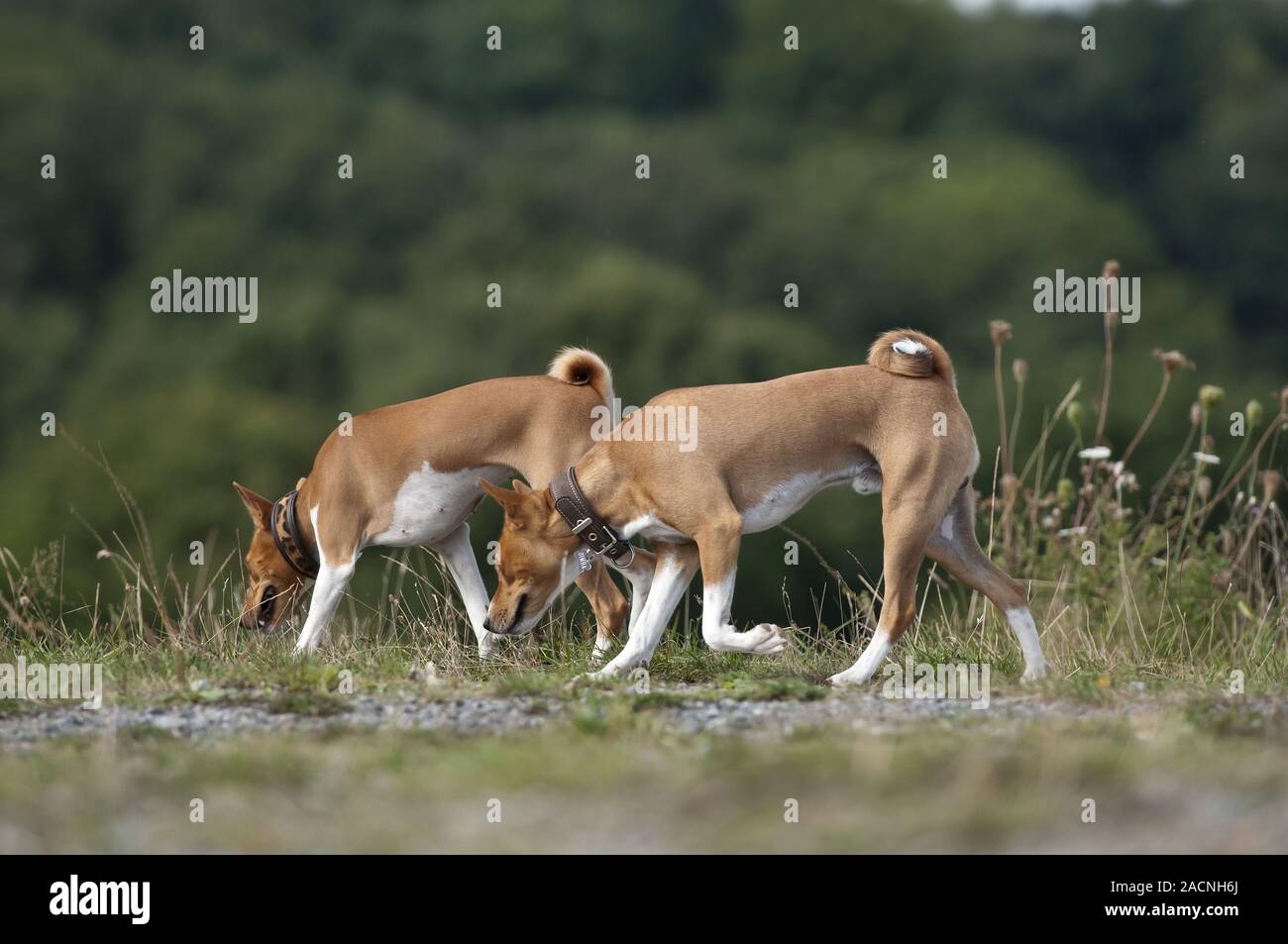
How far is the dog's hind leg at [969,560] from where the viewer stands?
8.35m

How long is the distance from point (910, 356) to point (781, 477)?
0.80 metres

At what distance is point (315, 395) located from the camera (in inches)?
1490

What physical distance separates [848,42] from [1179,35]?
31.2 feet

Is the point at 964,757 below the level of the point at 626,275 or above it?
below

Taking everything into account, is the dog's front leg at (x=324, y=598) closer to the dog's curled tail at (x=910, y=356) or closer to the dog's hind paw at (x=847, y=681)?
the dog's hind paw at (x=847, y=681)

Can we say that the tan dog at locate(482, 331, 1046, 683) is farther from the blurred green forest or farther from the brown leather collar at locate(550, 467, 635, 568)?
the blurred green forest

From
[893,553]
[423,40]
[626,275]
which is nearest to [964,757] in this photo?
[893,553]

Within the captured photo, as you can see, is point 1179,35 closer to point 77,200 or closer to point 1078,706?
point 77,200

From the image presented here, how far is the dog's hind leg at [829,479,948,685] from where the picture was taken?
Answer: 26.2 feet
